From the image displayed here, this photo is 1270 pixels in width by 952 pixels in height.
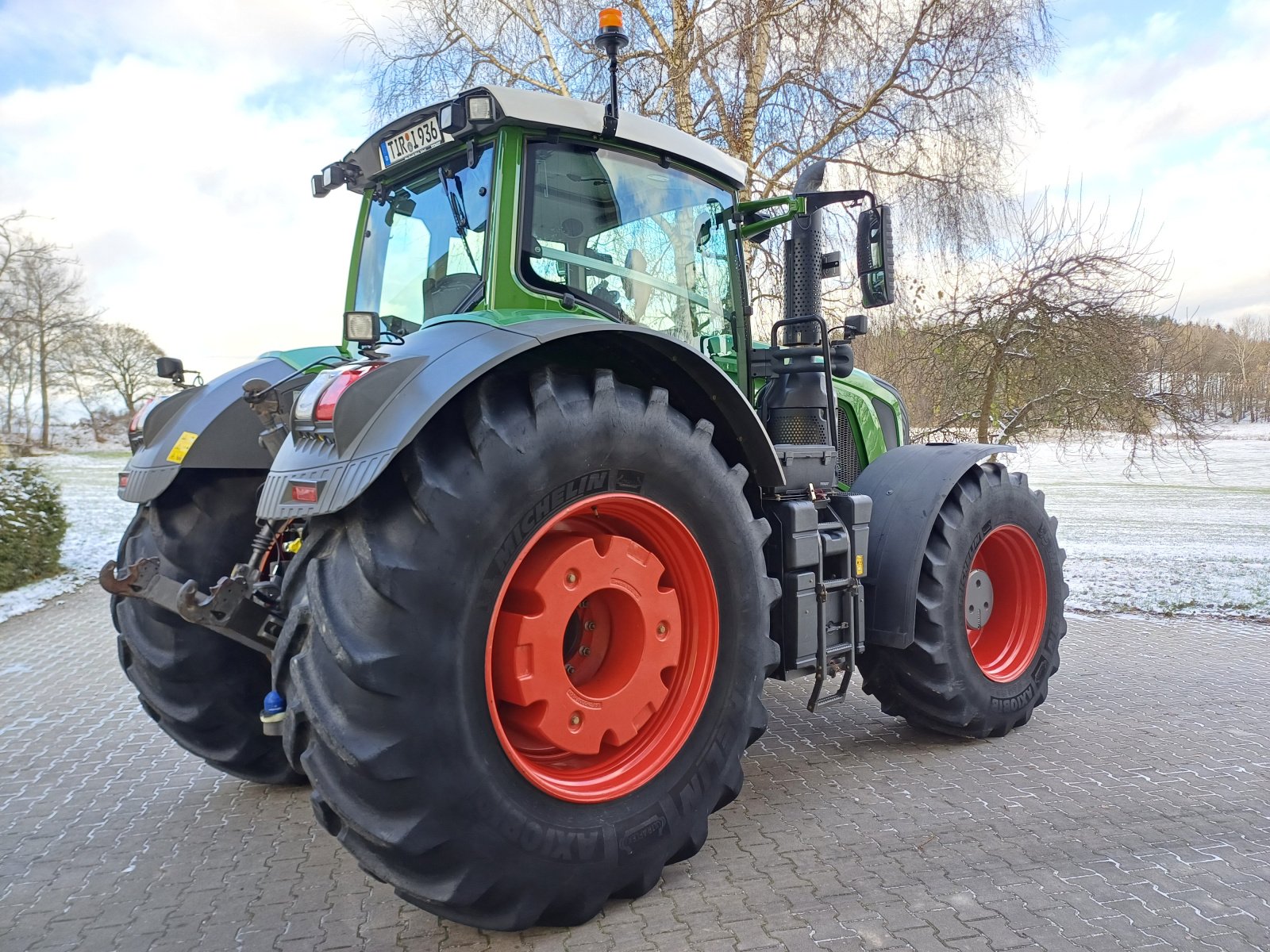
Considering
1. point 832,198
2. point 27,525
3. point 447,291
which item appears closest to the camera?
point 447,291

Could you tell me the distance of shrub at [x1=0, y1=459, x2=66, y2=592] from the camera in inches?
359

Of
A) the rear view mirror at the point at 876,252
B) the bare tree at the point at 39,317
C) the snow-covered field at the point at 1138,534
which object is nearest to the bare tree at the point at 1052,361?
the snow-covered field at the point at 1138,534

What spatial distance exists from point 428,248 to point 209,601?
5.64 ft

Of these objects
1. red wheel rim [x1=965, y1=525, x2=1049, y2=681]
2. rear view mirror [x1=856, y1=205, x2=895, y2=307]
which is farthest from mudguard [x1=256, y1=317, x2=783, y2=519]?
red wheel rim [x1=965, y1=525, x2=1049, y2=681]

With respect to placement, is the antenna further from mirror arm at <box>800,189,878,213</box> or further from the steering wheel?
mirror arm at <box>800,189,878,213</box>

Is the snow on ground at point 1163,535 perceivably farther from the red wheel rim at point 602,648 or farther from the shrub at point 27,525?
the shrub at point 27,525

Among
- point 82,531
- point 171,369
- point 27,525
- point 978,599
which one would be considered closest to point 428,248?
point 171,369

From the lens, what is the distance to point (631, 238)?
3557 mm

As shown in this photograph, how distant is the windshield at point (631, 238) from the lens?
3.27 metres

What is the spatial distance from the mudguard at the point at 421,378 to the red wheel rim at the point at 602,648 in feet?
1.60

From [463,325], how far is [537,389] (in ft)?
1.03

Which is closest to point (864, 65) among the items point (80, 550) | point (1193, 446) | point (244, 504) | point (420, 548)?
point (1193, 446)

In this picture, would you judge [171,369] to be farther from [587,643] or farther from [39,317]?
[39,317]

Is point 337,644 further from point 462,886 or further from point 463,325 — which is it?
point 463,325
